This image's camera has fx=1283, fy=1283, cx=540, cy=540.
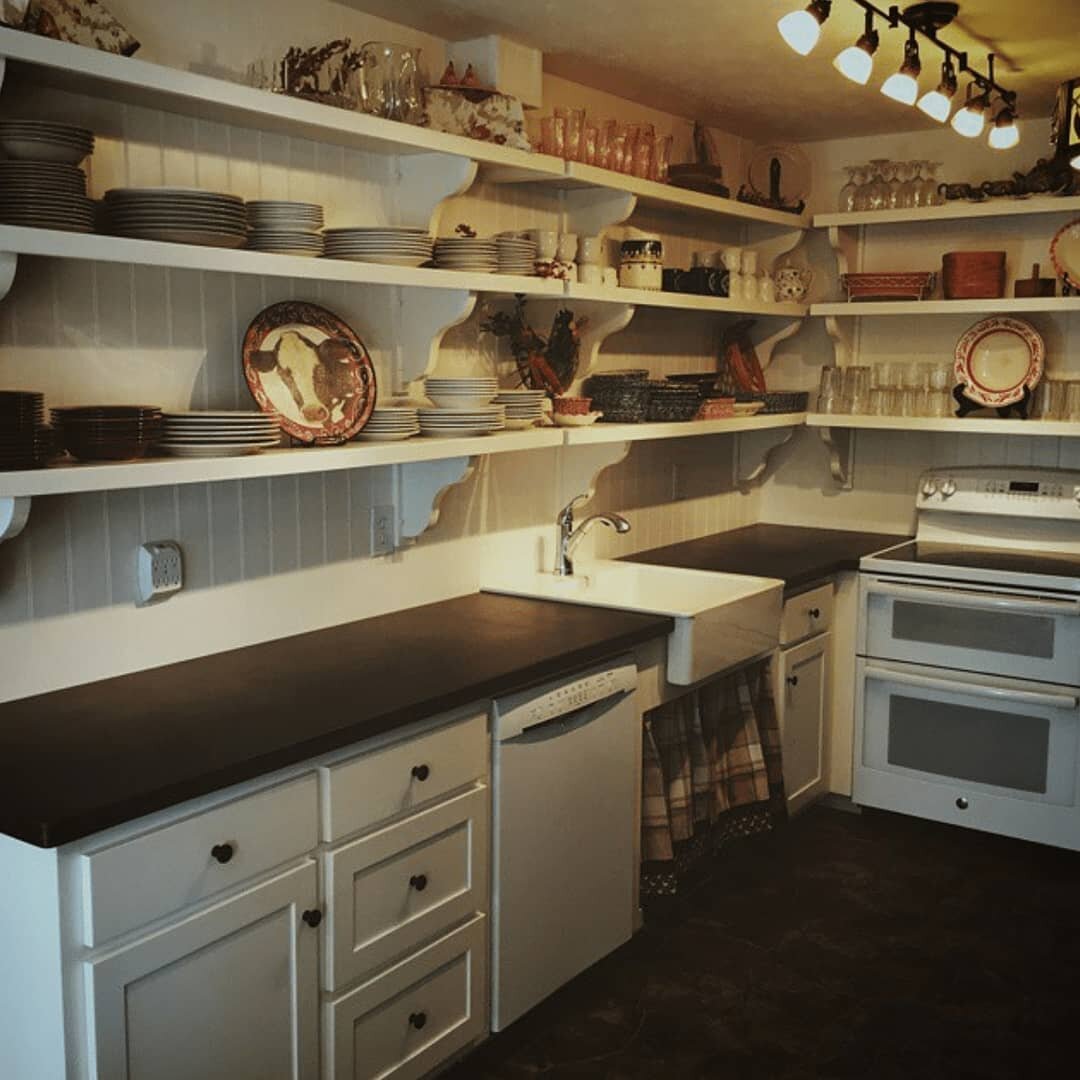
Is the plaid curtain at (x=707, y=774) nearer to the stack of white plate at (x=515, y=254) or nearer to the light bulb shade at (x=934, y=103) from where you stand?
the stack of white plate at (x=515, y=254)

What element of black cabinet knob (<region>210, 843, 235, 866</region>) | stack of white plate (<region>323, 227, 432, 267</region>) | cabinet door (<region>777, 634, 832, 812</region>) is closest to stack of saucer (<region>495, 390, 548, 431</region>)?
stack of white plate (<region>323, 227, 432, 267</region>)

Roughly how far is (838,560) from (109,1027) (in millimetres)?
2815

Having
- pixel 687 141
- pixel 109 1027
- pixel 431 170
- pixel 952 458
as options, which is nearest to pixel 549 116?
pixel 431 170

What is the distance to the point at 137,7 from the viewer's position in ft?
7.83

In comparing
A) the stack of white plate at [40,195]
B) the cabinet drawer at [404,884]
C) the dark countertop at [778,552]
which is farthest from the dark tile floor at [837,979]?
the stack of white plate at [40,195]

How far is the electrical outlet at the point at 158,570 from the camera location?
2.49 m

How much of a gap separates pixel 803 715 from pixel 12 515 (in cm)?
266

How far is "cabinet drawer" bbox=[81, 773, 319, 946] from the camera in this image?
1862 millimetres

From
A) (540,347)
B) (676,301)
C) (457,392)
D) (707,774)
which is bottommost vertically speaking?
(707,774)

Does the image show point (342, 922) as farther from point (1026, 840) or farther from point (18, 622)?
point (1026, 840)

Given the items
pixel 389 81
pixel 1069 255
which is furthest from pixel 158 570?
pixel 1069 255

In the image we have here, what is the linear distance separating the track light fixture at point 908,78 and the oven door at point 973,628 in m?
1.60

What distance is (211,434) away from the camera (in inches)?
91.9

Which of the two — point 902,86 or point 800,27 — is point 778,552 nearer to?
point 902,86
